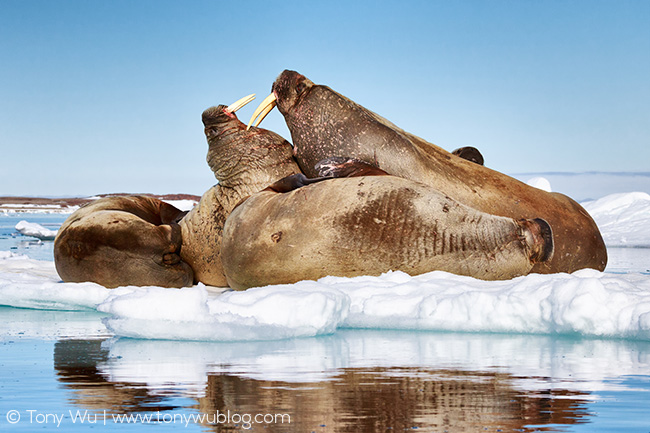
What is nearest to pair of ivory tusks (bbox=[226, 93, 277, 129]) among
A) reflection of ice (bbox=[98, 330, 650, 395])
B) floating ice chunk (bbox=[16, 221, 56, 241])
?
reflection of ice (bbox=[98, 330, 650, 395])

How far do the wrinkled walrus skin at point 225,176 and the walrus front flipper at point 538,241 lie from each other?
8.89 ft

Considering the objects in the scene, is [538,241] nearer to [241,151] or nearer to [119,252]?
[241,151]

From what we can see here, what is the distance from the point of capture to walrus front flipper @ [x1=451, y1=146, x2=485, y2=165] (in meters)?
8.62

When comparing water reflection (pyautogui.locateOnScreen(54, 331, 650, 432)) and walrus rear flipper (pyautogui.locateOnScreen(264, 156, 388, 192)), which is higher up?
walrus rear flipper (pyautogui.locateOnScreen(264, 156, 388, 192))

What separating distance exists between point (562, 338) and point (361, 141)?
11.2 ft

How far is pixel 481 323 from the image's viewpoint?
16.2ft

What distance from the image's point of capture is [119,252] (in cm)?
781

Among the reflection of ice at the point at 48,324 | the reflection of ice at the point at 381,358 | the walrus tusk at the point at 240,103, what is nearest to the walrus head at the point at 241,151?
the walrus tusk at the point at 240,103

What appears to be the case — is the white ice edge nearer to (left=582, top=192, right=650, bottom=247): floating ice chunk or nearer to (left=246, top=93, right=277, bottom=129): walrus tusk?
(left=246, top=93, right=277, bottom=129): walrus tusk

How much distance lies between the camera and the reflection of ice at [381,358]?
11.4 ft

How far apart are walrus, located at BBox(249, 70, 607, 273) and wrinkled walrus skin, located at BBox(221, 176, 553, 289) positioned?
2.19ft

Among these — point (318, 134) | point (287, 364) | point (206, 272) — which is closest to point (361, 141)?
point (318, 134)

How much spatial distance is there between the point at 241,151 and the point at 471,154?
2559 millimetres

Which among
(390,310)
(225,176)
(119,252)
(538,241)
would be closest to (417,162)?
(538,241)
